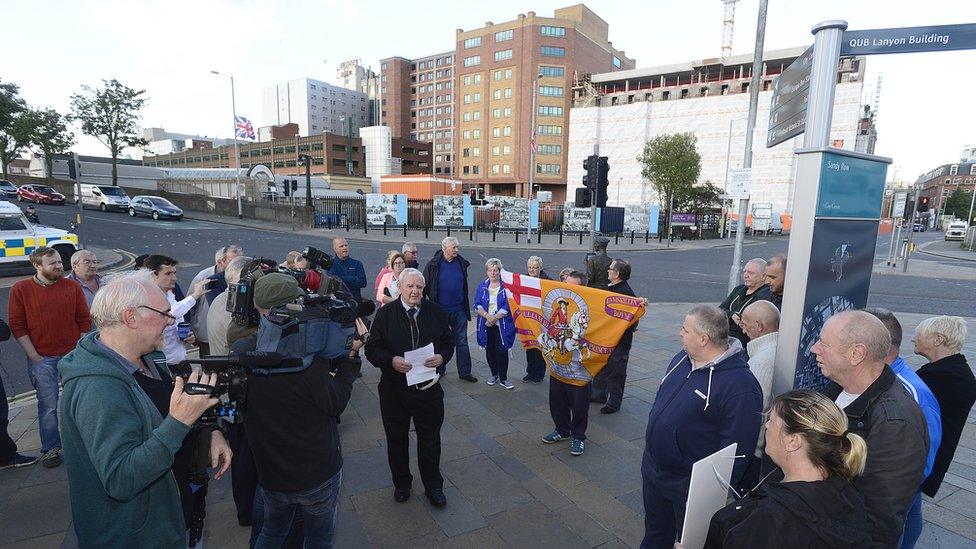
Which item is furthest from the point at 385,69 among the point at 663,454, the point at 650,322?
the point at 663,454

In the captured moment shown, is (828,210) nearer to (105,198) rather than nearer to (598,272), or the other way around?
(598,272)

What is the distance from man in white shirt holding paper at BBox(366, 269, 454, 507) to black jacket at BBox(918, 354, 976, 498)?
10.8ft

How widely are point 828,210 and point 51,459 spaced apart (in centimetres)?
672

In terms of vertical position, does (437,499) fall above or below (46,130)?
below

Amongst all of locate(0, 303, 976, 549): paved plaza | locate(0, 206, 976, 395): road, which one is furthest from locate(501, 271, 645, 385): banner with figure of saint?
locate(0, 206, 976, 395): road

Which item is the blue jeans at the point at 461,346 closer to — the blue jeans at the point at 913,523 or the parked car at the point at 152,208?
the blue jeans at the point at 913,523

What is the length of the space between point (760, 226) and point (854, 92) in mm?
18785

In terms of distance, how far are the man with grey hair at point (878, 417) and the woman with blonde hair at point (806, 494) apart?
21cm

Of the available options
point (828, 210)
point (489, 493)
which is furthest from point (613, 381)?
point (828, 210)

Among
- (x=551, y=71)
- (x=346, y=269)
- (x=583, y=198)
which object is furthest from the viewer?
(x=551, y=71)

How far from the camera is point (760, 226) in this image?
50.9 meters

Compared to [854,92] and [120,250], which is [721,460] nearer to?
[120,250]

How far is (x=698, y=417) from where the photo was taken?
→ 2715 mm

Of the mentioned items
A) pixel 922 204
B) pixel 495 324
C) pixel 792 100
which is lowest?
pixel 495 324
